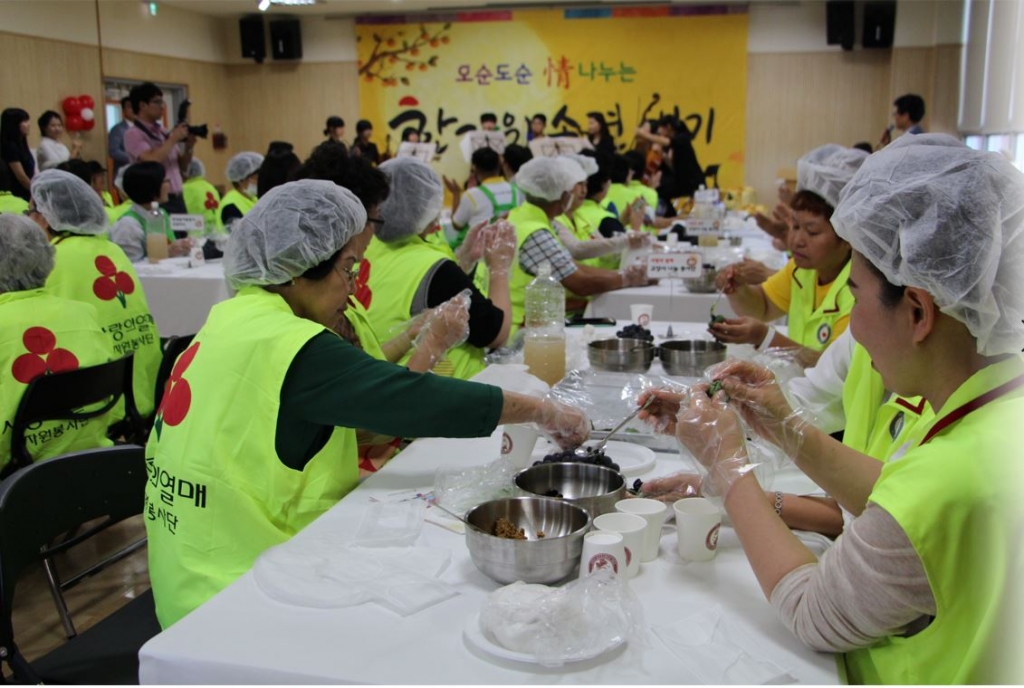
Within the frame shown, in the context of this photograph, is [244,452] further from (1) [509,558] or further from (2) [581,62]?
(2) [581,62]

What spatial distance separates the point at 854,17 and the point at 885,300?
1140 cm

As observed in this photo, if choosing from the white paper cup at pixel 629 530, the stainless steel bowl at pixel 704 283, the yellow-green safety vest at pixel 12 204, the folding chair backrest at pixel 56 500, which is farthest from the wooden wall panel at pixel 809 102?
the white paper cup at pixel 629 530

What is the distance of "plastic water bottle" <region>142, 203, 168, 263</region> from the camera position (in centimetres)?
568

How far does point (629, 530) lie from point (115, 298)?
3005 mm

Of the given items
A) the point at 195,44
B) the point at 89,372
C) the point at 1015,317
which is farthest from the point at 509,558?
the point at 195,44

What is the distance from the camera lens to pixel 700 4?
11352 mm

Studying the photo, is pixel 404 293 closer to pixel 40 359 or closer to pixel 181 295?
pixel 40 359

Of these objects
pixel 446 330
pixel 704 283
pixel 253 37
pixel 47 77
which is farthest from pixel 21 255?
pixel 253 37

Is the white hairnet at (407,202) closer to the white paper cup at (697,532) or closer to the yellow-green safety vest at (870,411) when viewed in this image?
the yellow-green safety vest at (870,411)

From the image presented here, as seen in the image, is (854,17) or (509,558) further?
(854,17)

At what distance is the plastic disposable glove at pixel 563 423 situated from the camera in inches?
75.0

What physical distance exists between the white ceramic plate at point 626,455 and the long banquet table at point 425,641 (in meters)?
0.40

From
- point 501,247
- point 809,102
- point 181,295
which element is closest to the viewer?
point 501,247

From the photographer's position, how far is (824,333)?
9.48ft
